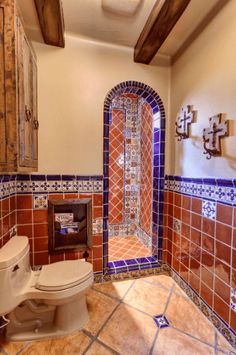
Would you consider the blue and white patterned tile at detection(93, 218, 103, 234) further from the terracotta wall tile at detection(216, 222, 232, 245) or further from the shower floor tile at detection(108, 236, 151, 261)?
the terracotta wall tile at detection(216, 222, 232, 245)

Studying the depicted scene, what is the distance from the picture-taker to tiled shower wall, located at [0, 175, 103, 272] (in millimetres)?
1572

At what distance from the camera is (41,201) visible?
5.32ft

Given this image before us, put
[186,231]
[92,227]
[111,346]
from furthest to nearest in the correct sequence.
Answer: [92,227] < [186,231] < [111,346]

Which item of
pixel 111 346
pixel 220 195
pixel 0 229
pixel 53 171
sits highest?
pixel 53 171

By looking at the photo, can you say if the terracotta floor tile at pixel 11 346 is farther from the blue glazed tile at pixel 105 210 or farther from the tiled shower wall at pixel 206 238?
the tiled shower wall at pixel 206 238

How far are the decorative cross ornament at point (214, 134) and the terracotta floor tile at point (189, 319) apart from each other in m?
1.18

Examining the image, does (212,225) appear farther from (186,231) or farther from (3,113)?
(3,113)

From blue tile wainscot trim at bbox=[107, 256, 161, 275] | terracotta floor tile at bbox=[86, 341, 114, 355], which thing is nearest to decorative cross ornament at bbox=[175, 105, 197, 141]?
blue tile wainscot trim at bbox=[107, 256, 161, 275]

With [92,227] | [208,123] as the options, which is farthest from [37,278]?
[208,123]

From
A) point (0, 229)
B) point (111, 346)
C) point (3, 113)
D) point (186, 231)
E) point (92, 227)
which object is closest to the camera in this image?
point (3, 113)

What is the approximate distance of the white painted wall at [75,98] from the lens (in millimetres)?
1609

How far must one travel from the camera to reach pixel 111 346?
3.79ft

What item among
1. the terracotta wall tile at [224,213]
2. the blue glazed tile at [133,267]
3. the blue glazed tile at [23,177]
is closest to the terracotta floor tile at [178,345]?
the blue glazed tile at [133,267]

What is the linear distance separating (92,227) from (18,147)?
1031 mm
